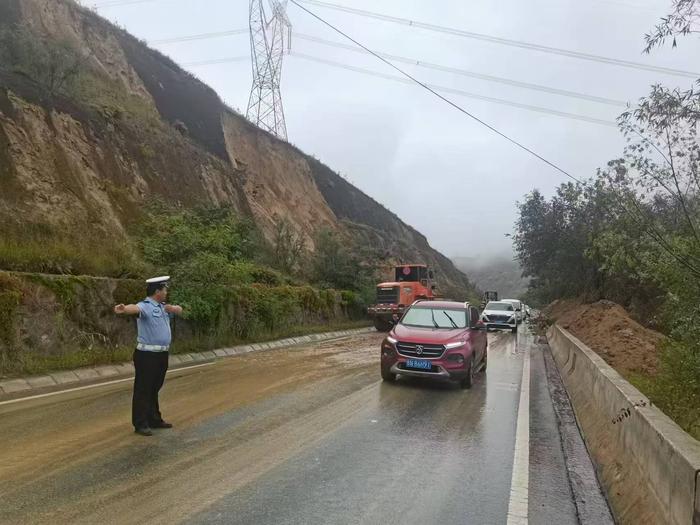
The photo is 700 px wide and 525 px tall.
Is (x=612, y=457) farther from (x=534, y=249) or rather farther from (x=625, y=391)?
(x=534, y=249)

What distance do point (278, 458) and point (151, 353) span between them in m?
2.16

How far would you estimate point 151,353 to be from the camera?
6746 mm

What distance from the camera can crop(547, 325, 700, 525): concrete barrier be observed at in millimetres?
3510

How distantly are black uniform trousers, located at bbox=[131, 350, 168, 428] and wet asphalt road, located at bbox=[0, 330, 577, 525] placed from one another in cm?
23

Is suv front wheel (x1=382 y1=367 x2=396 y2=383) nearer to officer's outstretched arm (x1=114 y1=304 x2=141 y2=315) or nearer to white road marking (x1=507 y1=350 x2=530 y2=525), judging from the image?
white road marking (x1=507 y1=350 x2=530 y2=525)

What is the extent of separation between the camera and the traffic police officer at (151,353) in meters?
6.55

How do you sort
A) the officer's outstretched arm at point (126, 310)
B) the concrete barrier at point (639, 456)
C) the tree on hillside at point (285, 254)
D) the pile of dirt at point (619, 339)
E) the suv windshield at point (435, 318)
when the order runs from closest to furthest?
the concrete barrier at point (639, 456)
the officer's outstretched arm at point (126, 310)
the suv windshield at point (435, 318)
the pile of dirt at point (619, 339)
the tree on hillside at point (285, 254)

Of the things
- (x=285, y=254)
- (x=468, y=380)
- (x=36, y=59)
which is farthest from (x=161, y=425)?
(x=285, y=254)

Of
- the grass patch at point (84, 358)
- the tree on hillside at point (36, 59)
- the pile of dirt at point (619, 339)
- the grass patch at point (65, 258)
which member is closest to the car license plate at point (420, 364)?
the pile of dirt at point (619, 339)

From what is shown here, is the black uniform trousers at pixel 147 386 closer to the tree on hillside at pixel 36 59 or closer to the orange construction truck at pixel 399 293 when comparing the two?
the tree on hillside at pixel 36 59

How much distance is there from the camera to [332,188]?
167 feet

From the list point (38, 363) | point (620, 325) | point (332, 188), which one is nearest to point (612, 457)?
point (38, 363)

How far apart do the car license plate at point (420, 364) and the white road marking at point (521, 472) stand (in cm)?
165

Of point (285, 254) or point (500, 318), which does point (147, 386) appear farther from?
point (500, 318)
